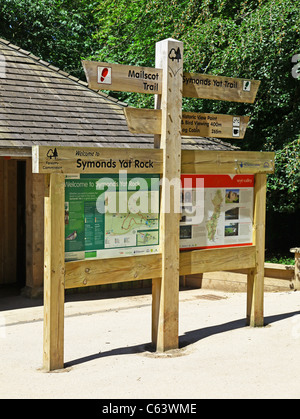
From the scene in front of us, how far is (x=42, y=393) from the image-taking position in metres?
4.56

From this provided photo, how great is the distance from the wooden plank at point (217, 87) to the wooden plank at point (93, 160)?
2.85 feet

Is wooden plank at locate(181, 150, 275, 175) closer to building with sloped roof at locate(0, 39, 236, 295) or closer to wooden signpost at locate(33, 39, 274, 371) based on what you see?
wooden signpost at locate(33, 39, 274, 371)

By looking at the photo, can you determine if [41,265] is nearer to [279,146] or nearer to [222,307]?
[222,307]

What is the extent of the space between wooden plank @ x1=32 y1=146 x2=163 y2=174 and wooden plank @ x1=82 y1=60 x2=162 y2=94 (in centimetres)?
64

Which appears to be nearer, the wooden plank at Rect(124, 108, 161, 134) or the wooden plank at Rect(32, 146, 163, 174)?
the wooden plank at Rect(32, 146, 163, 174)

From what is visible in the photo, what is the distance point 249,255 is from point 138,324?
6.06 feet

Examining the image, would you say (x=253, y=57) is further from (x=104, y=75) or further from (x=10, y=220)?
(x=104, y=75)

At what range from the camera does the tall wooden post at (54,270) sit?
5.28 metres

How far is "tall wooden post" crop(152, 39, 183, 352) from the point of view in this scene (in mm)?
5949

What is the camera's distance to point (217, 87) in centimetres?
641

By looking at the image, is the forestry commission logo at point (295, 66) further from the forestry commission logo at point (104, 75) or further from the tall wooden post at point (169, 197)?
the forestry commission logo at point (104, 75)

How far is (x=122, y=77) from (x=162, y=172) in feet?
3.53

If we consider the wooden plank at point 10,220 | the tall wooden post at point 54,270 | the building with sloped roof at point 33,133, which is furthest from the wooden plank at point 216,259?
the wooden plank at point 10,220

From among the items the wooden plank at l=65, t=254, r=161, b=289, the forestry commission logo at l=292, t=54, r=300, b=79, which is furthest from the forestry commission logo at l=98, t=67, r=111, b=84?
the forestry commission logo at l=292, t=54, r=300, b=79
